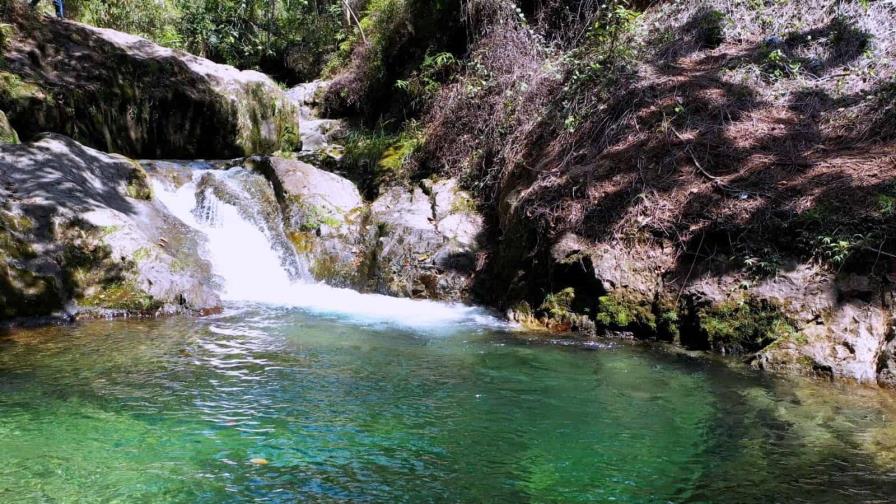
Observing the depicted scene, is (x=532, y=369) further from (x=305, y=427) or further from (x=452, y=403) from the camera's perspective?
(x=305, y=427)

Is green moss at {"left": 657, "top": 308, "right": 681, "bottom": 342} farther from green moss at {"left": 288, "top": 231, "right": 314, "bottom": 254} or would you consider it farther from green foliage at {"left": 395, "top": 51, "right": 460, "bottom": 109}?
green foliage at {"left": 395, "top": 51, "right": 460, "bottom": 109}

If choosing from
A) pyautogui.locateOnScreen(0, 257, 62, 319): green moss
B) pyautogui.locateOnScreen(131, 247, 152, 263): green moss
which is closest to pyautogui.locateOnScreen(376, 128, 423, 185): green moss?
pyautogui.locateOnScreen(131, 247, 152, 263): green moss

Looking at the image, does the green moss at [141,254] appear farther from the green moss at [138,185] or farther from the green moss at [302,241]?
the green moss at [302,241]

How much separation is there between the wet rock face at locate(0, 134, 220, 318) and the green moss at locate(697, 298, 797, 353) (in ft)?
20.1

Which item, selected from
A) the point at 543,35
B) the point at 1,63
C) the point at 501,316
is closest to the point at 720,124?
the point at 501,316

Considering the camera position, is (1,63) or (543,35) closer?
(1,63)

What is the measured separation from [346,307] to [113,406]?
14.4 ft

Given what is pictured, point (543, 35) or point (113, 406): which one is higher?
point (543, 35)

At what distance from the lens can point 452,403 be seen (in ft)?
15.1

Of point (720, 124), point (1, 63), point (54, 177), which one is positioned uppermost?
point (1, 63)

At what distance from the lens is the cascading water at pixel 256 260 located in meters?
8.38

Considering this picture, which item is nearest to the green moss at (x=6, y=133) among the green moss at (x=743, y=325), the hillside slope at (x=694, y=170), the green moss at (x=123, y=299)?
the green moss at (x=123, y=299)

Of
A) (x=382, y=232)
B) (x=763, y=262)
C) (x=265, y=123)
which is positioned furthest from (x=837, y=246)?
(x=265, y=123)

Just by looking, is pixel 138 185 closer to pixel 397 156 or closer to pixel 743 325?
pixel 397 156
